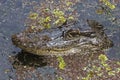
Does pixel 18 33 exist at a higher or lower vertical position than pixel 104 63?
higher

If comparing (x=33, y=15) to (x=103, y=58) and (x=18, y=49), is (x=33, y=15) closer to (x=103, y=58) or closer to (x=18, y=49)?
(x=18, y=49)

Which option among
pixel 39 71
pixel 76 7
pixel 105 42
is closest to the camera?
pixel 39 71

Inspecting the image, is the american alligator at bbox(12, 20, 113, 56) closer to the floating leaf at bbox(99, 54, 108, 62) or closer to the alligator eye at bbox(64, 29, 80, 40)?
the alligator eye at bbox(64, 29, 80, 40)

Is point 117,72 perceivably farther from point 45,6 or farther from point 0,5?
point 0,5

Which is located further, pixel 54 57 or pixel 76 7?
pixel 76 7

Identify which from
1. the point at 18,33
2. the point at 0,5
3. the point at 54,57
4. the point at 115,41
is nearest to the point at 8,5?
the point at 0,5

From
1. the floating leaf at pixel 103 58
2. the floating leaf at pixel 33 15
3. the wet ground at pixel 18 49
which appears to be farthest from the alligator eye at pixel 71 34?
the floating leaf at pixel 33 15

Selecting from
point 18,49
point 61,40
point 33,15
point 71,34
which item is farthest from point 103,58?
point 33,15

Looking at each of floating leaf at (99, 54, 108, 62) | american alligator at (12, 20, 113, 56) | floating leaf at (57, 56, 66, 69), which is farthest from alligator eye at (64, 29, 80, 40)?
floating leaf at (99, 54, 108, 62)
